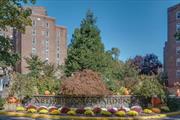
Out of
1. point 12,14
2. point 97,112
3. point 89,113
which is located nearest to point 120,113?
point 97,112

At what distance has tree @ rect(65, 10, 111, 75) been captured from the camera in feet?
106

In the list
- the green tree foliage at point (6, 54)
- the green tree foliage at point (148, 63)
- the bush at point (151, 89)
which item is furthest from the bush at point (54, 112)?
the green tree foliage at point (148, 63)

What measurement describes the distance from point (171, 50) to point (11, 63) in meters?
57.4

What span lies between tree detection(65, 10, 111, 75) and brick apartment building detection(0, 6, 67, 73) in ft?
178

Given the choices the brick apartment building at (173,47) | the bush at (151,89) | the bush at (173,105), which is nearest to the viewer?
the bush at (151,89)

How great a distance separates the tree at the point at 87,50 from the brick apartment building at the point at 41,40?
5415cm

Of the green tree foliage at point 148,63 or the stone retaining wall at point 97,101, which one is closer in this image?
the stone retaining wall at point 97,101

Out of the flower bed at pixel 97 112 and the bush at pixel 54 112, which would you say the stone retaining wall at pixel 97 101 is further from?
the bush at pixel 54 112

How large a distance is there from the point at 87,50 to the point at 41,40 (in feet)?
200

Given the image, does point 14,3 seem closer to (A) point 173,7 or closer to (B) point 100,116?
(B) point 100,116

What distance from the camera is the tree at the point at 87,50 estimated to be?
106 feet

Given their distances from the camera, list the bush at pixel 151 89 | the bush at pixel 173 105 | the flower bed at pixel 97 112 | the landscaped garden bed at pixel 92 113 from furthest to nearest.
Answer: the bush at pixel 173 105 → the bush at pixel 151 89 → the flower bed at pixel 97 112 → the landscaped garden bed at pixel 92 113

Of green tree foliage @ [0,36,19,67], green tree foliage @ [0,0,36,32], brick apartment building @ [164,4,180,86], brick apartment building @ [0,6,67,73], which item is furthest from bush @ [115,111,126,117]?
brick apartment building @ [0,6,67,73]

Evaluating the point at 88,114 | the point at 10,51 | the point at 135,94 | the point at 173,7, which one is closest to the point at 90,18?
the point at 135,94
